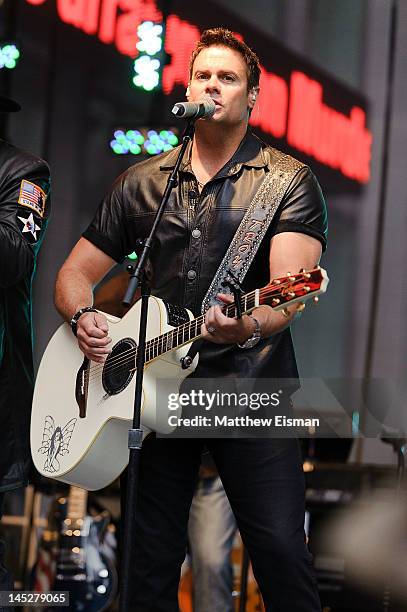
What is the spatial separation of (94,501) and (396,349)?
76.0 inches

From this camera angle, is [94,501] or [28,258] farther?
[94,501]

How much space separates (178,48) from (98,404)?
10.3 ft

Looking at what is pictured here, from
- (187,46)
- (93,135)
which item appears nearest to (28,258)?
(187,46)

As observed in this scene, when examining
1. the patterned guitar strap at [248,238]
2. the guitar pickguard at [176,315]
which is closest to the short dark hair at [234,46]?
the patterned guitar strap at [248,238]

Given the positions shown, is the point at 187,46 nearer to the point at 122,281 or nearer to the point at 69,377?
the point at 122,281

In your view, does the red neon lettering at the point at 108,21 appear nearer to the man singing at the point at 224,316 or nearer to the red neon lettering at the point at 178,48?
the red neon lettering at the point at 178,48

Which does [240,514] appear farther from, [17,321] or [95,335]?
[17,321]

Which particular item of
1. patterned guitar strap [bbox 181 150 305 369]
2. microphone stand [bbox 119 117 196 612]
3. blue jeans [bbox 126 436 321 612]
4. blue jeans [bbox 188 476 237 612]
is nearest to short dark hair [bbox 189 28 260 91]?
patterned guitar strap [bbox 181 150 305 369]

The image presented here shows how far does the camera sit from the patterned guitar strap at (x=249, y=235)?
3.10m

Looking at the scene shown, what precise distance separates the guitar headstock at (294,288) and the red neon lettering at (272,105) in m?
3.47

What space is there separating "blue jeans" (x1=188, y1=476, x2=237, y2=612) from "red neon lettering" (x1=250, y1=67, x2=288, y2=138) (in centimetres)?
223

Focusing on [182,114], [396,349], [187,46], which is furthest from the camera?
[396,349]

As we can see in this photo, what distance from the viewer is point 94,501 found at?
6.00m

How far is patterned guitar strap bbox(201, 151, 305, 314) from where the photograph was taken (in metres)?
3.10
